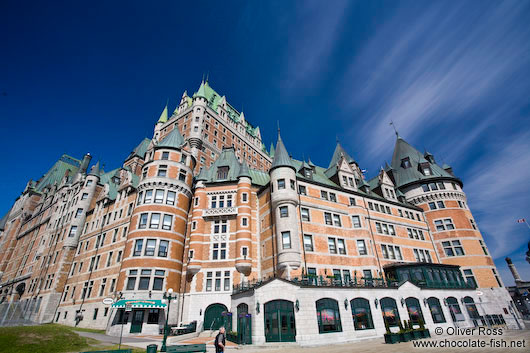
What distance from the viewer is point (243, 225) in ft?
114

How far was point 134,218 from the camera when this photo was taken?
34688 mm

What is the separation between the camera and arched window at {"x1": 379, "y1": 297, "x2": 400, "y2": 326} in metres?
26.3

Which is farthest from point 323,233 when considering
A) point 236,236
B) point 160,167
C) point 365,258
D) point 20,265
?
point 20,265

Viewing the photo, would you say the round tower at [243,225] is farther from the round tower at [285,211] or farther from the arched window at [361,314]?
the arched window at [361,314]

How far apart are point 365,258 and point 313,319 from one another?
620 inches

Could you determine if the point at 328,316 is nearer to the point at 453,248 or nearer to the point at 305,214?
the point at 305,214

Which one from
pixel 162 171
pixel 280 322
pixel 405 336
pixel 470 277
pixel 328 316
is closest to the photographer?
pixel 405 336

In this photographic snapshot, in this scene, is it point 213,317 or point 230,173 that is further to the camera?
point 230,173

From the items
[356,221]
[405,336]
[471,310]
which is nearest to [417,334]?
[405,336]

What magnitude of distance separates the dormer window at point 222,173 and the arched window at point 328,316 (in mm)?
23261

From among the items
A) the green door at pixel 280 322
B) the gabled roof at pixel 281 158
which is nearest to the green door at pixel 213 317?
the green door at pixel 280 322

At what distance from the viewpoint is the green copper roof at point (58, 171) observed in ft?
248

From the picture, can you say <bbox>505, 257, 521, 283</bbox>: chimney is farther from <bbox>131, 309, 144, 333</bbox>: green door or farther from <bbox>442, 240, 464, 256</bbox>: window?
<bbox>131, 309, 144, 333</bbox>: green door

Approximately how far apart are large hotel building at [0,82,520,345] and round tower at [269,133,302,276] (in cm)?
15
